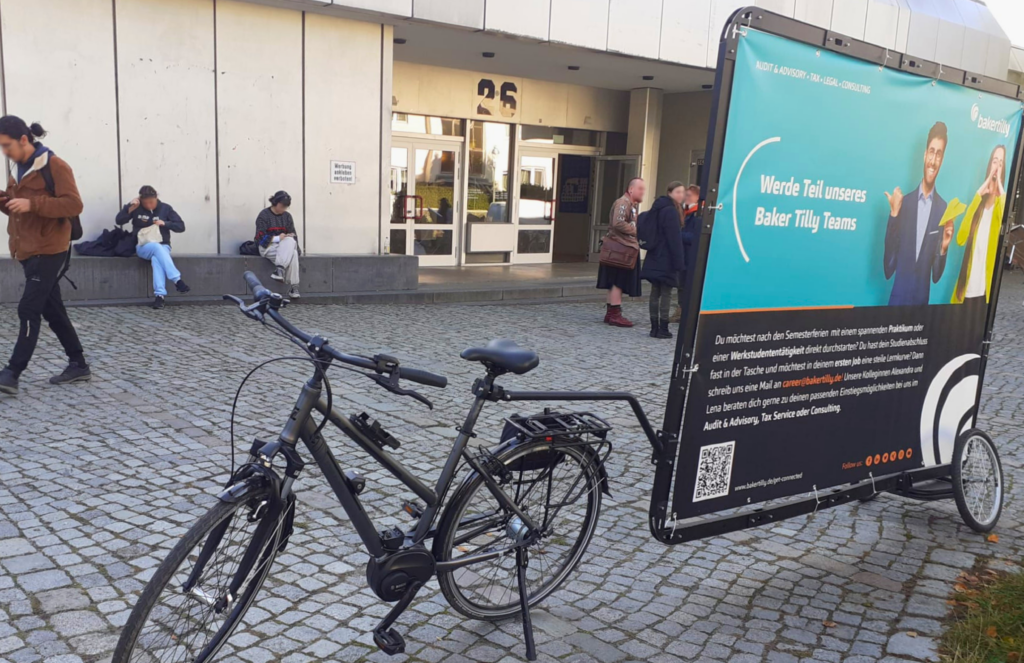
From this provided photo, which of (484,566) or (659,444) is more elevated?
(659,444)

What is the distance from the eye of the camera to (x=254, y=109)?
37.7ft

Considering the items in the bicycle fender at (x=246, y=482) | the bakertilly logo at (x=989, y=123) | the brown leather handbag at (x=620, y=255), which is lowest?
the bicycle fender at (x=246, y=482)

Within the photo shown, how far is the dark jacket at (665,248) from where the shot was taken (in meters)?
9.84

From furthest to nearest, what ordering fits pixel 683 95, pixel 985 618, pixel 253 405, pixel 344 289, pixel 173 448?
pixel 683 95, pixel 344 289, pixel 253 405, pixel 173 448, pixel 985 618

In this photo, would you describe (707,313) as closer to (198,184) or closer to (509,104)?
(198,184)

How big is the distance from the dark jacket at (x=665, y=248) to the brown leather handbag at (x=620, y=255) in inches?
21.2

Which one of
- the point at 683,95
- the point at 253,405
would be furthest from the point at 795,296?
the point at 683,95

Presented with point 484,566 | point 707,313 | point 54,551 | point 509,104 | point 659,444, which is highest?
point 509,104

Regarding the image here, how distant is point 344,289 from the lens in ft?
40.2

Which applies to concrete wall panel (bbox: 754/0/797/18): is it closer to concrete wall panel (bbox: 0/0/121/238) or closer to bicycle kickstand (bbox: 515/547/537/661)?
concrete wall panel (bbox: 0/0/121/238)

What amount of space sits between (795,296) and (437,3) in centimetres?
976

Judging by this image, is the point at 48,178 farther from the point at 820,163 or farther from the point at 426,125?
the point at 426,125

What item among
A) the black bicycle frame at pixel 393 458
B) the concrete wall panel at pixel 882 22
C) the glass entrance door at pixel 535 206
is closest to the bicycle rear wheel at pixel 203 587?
the black bicycle frame at pixel 393 458

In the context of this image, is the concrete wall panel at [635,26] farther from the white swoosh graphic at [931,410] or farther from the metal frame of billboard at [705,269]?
the white swoosh graphic at [931,410]
